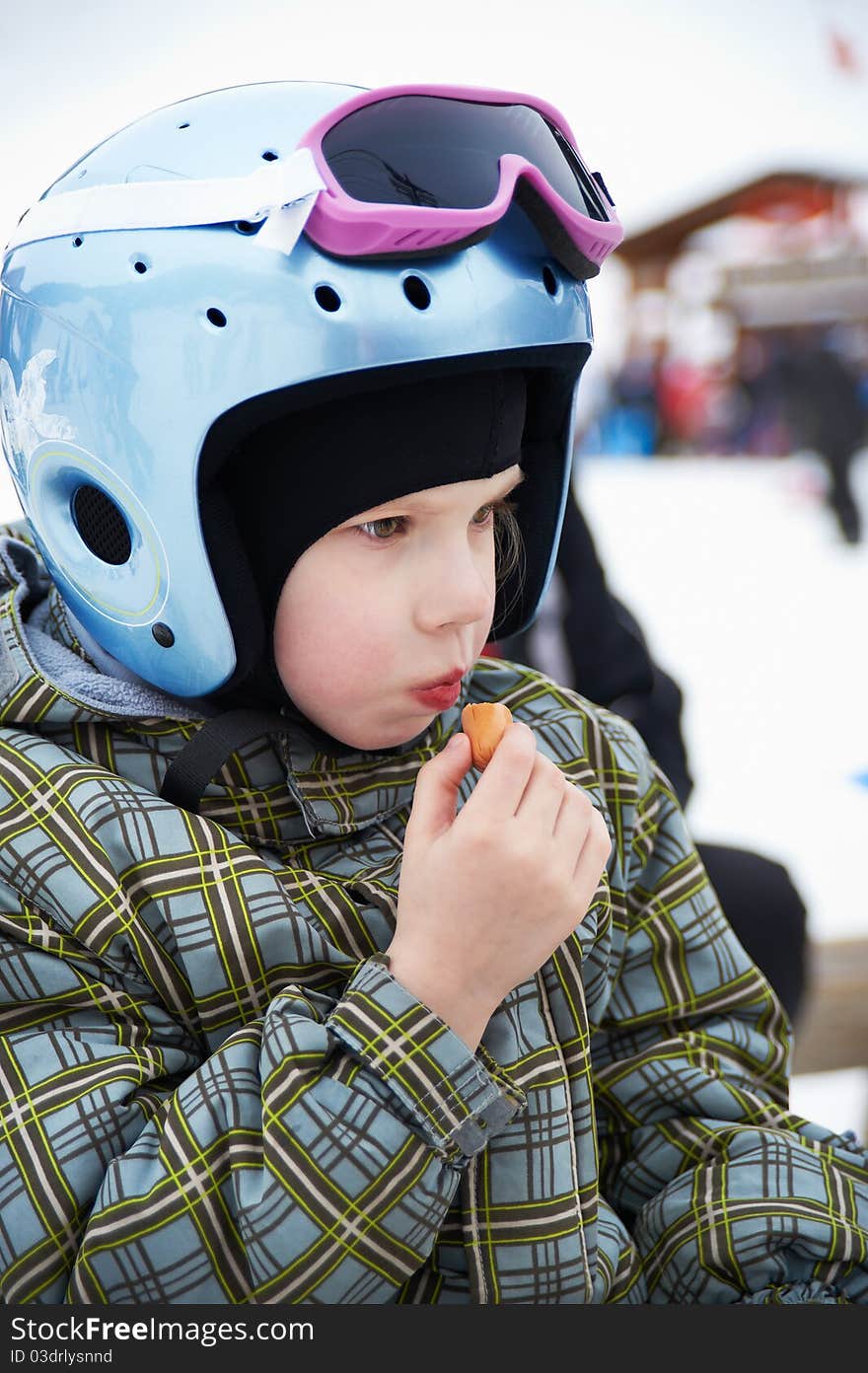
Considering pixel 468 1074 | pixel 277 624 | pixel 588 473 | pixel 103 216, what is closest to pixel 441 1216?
pixel 468 1074

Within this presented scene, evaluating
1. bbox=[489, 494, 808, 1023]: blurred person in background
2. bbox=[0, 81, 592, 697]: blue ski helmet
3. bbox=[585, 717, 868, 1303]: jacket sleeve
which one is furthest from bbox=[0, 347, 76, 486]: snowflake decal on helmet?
bbox=[489, 494, 808, 1023]: blurred person in background

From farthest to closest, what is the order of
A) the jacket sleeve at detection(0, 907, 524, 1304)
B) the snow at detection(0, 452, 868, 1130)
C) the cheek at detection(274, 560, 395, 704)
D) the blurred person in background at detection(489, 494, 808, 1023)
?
1. the snow at detection(0, 452, 868, 1130)
2. the blurred person in background at detection(489, 494, 808, 1023)
3. the cheek at detection(274, 560, 395, 704)
4. the jacket sleeve at detection(0, 907, 524, 1304)

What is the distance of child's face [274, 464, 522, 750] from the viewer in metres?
0.73

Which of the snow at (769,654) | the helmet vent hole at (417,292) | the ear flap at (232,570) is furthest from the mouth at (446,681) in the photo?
the snow at (769,654)

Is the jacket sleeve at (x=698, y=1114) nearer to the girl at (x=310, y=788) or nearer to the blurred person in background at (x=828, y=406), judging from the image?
the girl at (x=310, y=788)

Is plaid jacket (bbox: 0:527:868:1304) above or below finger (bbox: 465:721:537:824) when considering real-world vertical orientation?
below

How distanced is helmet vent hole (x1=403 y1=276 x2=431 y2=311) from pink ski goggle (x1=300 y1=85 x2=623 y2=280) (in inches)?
Result: 0.6

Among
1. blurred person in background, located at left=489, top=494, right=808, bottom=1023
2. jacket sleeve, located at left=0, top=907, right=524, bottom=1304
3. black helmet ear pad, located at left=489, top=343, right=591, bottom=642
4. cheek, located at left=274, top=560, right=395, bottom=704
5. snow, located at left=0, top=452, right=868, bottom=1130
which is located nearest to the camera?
jacket sleeve, located at left=0, top=907, right=524, bottom=1304

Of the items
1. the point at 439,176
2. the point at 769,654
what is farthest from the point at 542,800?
the point at 769,654

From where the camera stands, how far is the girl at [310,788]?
0.65 m

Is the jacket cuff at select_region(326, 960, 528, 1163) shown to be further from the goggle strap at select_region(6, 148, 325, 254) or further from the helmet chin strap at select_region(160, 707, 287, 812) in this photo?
the goggle strap at select_region(6, 148, 325, 254)

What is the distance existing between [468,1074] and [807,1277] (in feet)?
0.97

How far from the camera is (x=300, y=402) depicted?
688mm

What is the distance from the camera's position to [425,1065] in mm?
641
